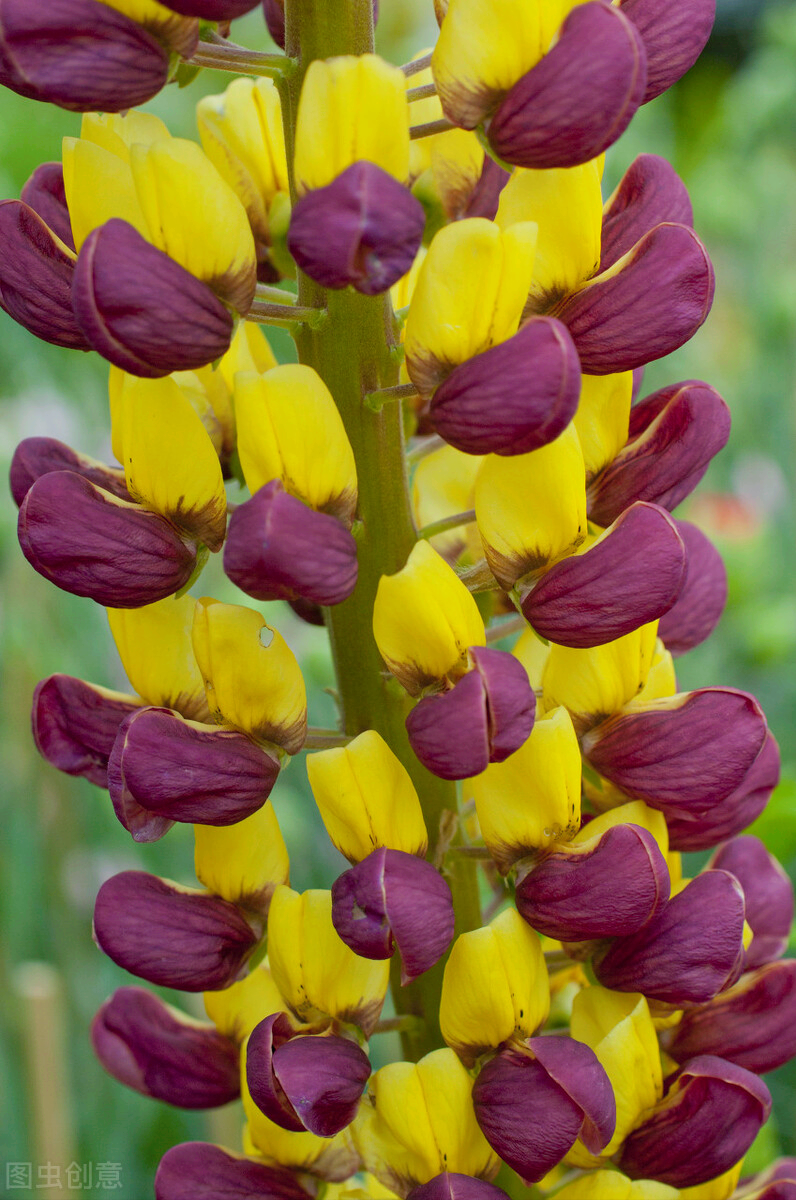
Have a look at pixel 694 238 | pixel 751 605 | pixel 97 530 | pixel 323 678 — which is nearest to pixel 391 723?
pixel 97 530

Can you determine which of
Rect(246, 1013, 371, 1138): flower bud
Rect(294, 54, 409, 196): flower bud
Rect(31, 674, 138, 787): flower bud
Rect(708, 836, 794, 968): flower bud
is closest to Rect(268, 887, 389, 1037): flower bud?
Rect(246, 1013, 371, 1138): flower bud

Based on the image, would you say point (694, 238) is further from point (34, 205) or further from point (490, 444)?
point (34, 205)

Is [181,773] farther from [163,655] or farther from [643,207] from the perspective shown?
[643,207]

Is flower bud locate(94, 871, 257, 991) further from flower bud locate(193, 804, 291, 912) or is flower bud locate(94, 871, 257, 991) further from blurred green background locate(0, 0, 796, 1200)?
blurred green background locate(0, 0, 796, 1200)

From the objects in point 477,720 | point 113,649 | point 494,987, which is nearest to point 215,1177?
point 494,987

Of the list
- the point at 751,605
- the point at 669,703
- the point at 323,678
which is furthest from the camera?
the point at 751,605

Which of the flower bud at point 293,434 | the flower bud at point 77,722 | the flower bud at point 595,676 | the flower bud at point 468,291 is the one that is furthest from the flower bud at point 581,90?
the flower bud at point 77,722

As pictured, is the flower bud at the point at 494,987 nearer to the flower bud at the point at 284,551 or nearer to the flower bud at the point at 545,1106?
the flower bud at the point at 545,1106
